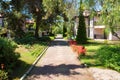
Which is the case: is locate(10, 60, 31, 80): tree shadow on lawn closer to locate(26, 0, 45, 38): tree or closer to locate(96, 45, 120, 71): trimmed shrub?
locate(96, 45, 120, 71): trimmed shrub

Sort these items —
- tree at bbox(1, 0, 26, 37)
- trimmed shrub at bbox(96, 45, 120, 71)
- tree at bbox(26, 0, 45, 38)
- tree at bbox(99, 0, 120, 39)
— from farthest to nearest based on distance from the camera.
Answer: tree at bbox(26, 0, 45, 38)
tree at bbox(1, 0, 26, 37)
tree at bbox(99, 0, 120, 39)
trimmed shrub at bbox(96, 45, 120, 71)

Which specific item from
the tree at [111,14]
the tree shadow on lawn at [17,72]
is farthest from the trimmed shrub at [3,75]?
the tree at [111,14]

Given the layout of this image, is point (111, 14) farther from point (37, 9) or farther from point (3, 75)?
point (37, 9)

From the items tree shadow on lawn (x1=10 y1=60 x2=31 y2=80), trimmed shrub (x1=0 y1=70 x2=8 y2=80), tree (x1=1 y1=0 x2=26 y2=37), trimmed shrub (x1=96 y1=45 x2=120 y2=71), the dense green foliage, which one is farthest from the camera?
tree (x1=1 y1=0 x2=26 y2=37)

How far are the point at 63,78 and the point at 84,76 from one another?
3.97 ft

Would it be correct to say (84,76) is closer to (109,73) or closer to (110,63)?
(109,73)

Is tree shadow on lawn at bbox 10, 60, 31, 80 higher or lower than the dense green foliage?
lower

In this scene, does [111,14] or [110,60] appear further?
[111,14]

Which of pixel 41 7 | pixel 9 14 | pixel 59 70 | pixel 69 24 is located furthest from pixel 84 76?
pixel 69 24

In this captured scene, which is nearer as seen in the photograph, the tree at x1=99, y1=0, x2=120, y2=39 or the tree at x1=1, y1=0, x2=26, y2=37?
the tree at x1=99, y1=0, x2=120, y2=39

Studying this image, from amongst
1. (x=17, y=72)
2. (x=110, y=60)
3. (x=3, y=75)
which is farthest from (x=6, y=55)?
(x=110, y=60)

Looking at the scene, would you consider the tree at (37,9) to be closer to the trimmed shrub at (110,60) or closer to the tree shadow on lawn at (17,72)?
the trimmed shrub at (110,60)

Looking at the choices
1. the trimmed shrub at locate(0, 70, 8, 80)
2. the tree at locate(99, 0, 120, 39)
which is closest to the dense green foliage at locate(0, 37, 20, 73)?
the trimmed shrub at locate(0, 70, 8, 80)

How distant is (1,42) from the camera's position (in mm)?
15359
